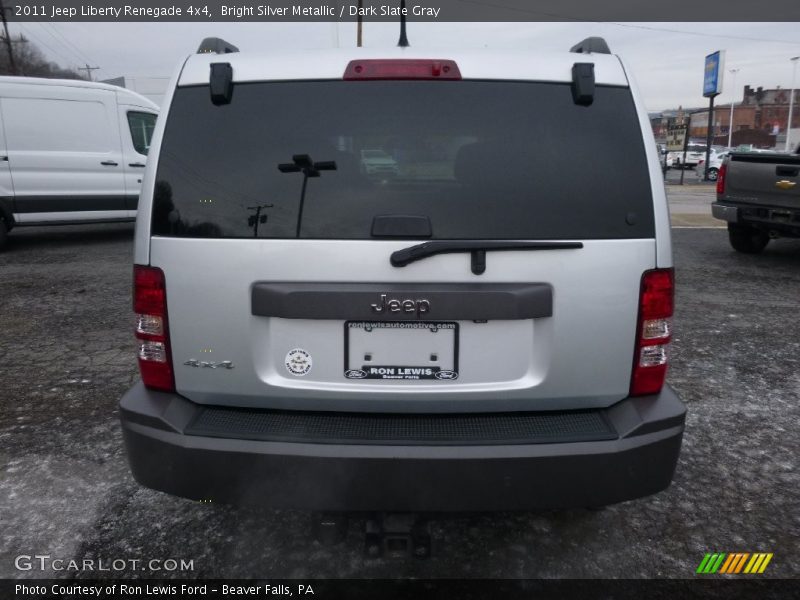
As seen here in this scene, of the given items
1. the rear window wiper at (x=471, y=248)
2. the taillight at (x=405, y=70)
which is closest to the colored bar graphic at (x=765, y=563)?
the rear window wiper at (x=471, y=248)

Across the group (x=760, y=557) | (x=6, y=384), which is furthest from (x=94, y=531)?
(x=760, y=557)

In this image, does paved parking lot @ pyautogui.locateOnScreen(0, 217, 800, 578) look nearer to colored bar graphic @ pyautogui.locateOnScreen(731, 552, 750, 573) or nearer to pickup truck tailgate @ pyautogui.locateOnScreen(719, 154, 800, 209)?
colored bar graphic @ pyautogui.locateOnScreen(731, 552, 750, 573)

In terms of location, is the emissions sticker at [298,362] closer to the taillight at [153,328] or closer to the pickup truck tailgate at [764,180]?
the taillight at [153,328]

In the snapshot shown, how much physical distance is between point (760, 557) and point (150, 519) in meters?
2.57

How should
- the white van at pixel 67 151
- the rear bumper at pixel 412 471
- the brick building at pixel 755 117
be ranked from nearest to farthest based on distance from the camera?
the rear bumper at pixel 412 471 < the white van at pixel 67 151 < the brick building at pixel 755 117

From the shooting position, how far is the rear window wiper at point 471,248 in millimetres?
2053

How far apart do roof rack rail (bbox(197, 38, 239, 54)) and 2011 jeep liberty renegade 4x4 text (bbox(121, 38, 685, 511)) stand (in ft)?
0.85

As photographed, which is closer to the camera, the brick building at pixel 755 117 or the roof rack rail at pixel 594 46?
the roof rack rail at pixel 594 46

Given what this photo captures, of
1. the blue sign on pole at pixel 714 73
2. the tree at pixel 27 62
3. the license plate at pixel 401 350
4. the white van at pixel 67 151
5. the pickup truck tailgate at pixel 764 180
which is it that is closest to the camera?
the license plate at pixel 401 350

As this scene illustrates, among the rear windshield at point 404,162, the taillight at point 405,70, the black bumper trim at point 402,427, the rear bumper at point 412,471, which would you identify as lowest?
the rear bumper at point 412,471

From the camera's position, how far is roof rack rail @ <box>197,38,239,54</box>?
2494mm

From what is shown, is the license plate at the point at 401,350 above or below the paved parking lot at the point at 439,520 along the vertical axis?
above

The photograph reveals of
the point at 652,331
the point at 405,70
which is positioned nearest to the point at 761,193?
the point at 652,331

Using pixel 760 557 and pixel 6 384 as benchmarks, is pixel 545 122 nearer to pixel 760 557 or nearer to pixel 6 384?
pixel 760 557
